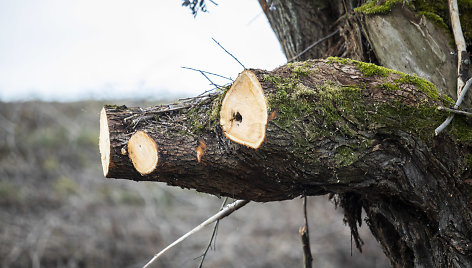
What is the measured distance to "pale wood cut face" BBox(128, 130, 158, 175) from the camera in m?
1.87

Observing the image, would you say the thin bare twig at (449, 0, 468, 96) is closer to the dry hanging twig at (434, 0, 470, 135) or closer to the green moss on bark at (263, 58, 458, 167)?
the dry hanging twig at (434, 0, 470, 135)

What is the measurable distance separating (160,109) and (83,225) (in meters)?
5.12

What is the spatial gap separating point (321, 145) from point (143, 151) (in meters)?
0.81

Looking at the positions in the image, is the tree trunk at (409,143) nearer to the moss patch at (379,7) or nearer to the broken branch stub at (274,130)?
the moss patch at (379,7)

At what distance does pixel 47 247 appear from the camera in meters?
6.07

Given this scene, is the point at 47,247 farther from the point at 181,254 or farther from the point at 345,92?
the point at 345,92

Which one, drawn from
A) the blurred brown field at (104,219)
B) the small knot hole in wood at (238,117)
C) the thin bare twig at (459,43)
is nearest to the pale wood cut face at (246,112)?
the small knot hole in wood at (238,117)

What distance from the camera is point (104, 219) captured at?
6594mm

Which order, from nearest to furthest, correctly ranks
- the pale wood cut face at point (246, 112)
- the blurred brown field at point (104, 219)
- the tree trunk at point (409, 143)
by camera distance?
the pale wood cut face at point (246, 112) < the tree trunk at point (409, 143) < the blurred brown field at point (104, 219)

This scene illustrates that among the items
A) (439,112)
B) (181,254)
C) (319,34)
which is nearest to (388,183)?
(439,112)

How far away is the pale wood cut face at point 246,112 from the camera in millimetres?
1765

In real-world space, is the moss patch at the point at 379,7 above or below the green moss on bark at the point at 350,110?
above

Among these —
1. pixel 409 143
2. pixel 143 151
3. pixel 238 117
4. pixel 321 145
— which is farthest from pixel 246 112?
pixel 409 143

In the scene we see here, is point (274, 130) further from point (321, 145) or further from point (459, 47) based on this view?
point (459, 47)
